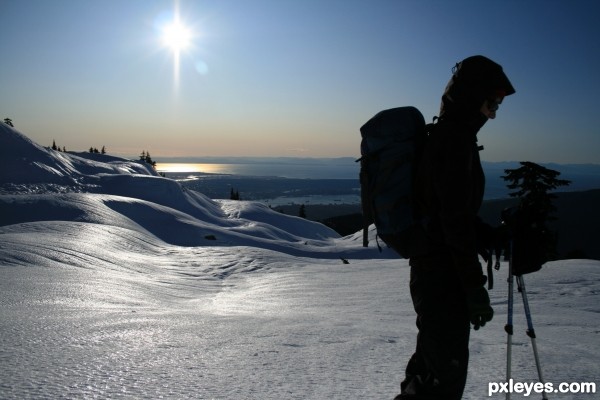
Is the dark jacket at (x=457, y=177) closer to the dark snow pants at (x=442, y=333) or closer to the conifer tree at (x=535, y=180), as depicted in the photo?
the dark snow pants at (x=442, y=333)

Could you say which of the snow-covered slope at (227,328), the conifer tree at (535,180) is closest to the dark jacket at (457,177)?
the snow-covered slope at (227,328)

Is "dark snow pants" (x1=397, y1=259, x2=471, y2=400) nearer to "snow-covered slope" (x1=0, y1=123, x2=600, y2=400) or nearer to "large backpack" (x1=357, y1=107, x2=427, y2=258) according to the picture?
"large backpack" (x1=357, y1=107, x2=427, y2=258)

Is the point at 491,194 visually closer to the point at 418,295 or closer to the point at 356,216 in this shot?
the point at 356,216

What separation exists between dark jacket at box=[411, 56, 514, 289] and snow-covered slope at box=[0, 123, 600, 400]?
1.34m

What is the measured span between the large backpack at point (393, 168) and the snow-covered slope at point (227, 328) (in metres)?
1.34

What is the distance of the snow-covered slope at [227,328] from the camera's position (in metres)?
3.18

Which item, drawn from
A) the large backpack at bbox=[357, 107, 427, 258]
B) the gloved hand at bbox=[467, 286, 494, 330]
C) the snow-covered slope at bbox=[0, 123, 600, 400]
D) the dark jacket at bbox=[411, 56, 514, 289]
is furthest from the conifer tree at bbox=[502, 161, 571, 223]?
the gloved hand at bbox=[467, 286, 494, 330]

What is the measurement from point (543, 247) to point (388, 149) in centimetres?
112

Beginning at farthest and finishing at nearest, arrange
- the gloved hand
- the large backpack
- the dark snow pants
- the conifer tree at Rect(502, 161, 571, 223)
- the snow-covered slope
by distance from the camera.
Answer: the conifer tree at Rect(502, 161, 571, 223) → the snow-covered slope → the large backpack → the dark snow pants → the gloved hand

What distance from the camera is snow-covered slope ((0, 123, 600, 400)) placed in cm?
318

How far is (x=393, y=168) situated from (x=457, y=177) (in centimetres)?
41

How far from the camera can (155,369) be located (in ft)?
11.1

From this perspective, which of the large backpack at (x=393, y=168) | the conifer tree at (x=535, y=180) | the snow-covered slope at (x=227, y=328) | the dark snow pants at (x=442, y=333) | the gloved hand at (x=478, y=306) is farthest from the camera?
the conifer tree at (x=535, y=180)

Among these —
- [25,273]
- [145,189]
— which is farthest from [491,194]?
[25,273]
